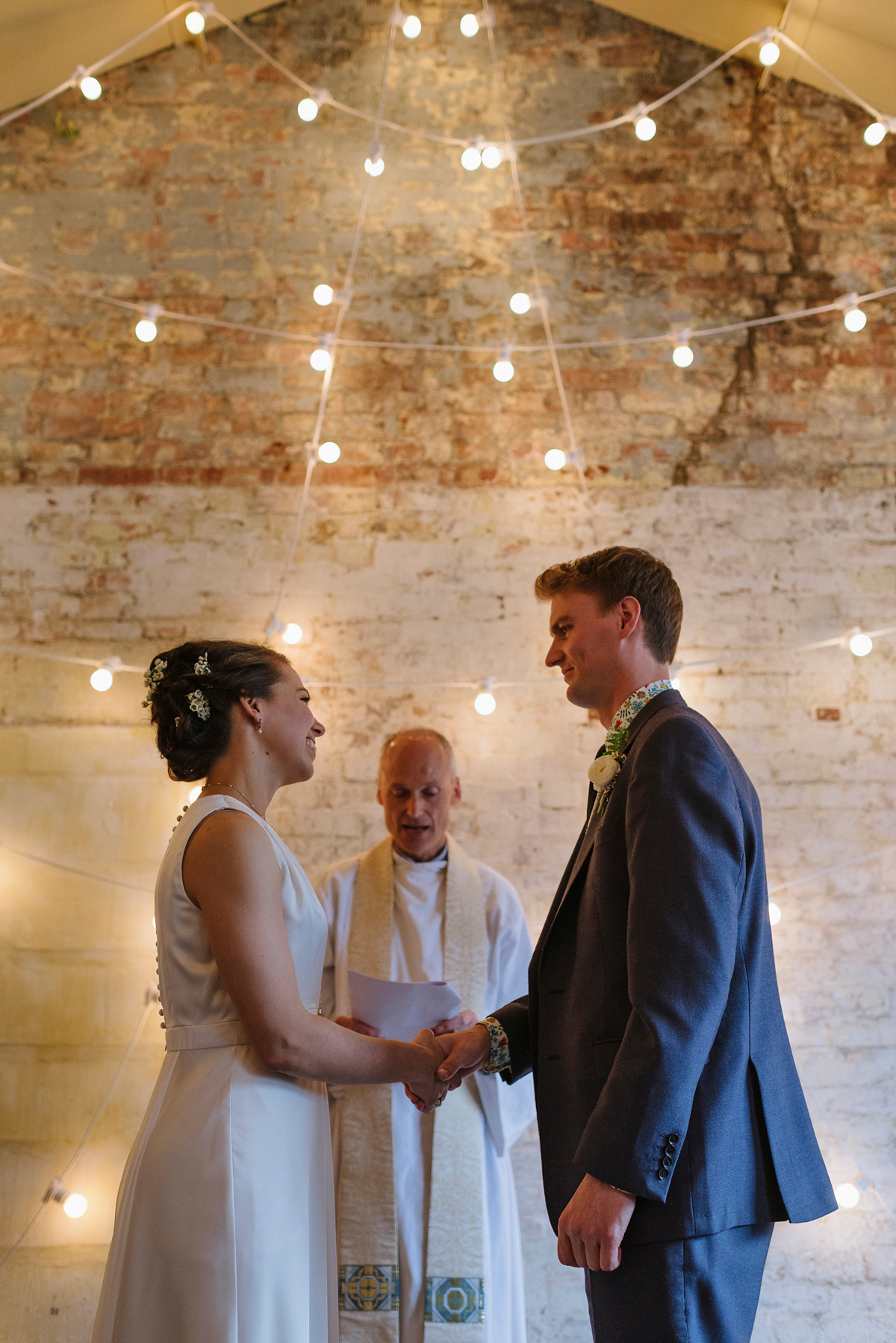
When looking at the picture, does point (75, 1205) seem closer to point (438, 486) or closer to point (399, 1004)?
point (399, 1004)

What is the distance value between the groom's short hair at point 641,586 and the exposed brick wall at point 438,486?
1430mm

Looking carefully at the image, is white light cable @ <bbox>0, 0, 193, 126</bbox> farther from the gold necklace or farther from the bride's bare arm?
the bride's bare arm

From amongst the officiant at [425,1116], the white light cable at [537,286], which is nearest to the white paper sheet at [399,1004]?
the officiant at [425,1116]

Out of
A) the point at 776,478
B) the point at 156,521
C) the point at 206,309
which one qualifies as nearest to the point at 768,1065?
the point at 776,478

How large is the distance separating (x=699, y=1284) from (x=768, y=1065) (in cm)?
33

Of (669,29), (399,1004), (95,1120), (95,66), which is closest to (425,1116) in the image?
(399,1004)

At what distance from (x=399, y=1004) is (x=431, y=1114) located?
0.73 metres

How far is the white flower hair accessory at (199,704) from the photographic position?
2047 millimetres

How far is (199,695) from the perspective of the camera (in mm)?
2059

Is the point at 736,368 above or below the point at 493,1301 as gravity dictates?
above

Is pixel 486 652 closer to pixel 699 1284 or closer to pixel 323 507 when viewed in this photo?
pixel 323 507

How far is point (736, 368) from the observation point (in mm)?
3750

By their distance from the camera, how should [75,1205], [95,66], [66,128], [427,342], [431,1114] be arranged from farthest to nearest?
[66,128], [427,342], [95,66], [75,1205], [431,1114]

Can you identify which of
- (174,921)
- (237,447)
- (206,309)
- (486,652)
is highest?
(206,309)
